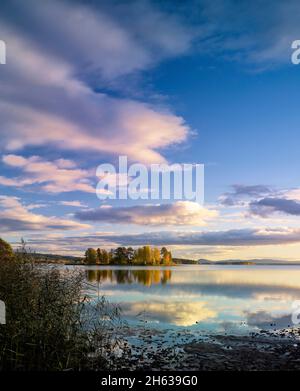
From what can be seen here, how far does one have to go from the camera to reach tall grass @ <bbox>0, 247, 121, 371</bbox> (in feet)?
44.9

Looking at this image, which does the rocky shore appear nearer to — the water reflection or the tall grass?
the tall grass

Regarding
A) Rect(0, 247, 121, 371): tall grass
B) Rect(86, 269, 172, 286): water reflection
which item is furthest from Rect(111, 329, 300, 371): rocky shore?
Rect(86, 269, 172, 286): water reflection

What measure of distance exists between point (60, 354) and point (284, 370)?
27.5 ft

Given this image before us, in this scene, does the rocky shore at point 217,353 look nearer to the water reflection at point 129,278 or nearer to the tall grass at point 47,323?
the tall grass at point 47,323

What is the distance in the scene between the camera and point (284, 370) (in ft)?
51.2

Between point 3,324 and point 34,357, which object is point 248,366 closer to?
point 34,357

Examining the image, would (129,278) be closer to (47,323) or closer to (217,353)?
(217,353)

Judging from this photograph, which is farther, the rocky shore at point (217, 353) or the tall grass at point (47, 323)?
the rocky shore at point (217, 353)

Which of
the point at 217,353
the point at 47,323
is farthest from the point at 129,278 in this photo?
the point at 47,323

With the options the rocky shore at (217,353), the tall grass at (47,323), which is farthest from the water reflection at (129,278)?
the tall grass at (47,323)

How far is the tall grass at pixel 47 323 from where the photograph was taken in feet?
44.9

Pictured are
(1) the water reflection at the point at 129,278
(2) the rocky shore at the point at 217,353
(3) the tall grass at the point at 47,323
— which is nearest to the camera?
(3) the tall grass at the point at 47,323

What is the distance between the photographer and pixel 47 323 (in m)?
14.4
